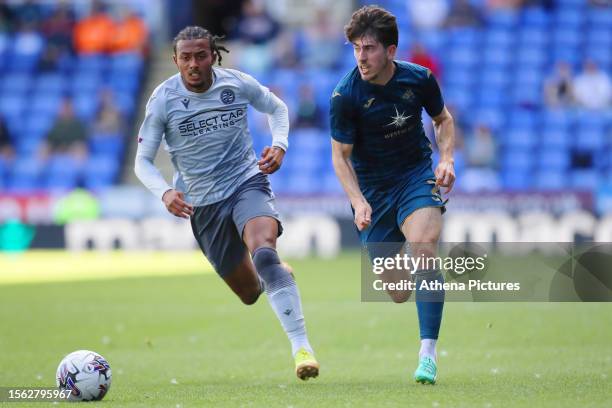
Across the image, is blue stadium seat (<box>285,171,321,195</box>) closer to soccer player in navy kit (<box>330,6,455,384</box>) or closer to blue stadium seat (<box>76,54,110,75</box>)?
blue stadium seat (<box>76,54,110,75</box>)

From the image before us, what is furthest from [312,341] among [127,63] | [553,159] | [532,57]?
[127,63]

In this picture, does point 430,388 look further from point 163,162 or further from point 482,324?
point 163,162

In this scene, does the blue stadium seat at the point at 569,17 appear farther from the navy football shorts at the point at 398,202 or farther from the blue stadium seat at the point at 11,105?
the navy football shorts at the point at 398,202

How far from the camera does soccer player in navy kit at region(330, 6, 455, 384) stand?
8.38 metres

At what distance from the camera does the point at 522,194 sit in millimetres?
22891

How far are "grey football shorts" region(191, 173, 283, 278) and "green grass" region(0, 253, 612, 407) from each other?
95 centimetres

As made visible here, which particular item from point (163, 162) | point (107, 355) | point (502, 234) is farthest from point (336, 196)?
point (107, 355)

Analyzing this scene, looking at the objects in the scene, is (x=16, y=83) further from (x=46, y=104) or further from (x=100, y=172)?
(x=100, y=172)

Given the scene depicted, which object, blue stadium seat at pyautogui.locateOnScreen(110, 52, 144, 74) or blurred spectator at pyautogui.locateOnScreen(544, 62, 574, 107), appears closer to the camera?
blurred spectator at pyautogui.locateOnScreen(544, 62, 574, 107)

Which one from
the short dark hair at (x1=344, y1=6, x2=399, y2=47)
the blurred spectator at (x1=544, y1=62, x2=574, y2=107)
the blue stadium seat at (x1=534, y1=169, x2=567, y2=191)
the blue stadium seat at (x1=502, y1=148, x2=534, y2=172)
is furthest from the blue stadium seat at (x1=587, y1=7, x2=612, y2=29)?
the short dark hair at (x1=344, y1=6, x2=399, y2=47)

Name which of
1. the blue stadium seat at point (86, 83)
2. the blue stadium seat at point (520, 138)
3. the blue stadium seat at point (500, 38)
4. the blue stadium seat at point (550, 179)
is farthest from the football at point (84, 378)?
the blue stadium seat at point (86, 83)

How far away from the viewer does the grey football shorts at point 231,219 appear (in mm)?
9031

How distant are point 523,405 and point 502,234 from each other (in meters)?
15.9

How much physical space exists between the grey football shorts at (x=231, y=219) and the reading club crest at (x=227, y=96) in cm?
64
